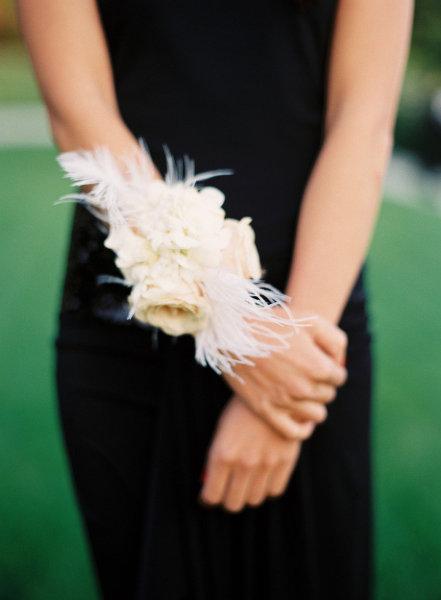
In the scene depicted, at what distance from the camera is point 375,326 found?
4.05 metres

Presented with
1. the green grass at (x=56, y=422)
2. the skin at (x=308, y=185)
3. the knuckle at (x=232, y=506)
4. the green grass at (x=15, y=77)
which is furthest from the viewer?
the green grass at (x=15, y=77)

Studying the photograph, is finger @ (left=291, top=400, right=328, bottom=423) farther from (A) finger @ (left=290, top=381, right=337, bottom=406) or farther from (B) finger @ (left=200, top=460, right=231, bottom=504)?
(B) finger @ (left=200, top=460, right=231, bottom=504)

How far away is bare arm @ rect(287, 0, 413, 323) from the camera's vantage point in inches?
42.4

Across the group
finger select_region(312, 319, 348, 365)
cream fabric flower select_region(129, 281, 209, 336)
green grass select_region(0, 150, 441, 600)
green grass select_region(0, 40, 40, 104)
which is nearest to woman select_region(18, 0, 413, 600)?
finger select_region(312, 319, 348, 365)

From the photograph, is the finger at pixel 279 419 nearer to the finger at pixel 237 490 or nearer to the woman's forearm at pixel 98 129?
the finger at pixel 237 490

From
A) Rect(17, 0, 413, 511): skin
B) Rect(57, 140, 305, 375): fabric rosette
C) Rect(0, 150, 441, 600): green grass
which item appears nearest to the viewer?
Rect(57, 140, 305, 375): fabric rosette

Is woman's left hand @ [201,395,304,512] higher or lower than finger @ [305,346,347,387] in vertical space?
lower

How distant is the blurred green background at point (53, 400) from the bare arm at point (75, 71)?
155 cm

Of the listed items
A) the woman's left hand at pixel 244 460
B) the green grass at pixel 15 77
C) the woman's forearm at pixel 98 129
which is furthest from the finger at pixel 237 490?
the green grass at pixel 15 77

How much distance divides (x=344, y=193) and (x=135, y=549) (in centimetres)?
73

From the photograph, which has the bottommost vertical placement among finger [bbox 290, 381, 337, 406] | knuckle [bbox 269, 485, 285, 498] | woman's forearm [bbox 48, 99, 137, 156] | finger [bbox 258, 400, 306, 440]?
knuckle [bbox 269, 485, 285, 498]

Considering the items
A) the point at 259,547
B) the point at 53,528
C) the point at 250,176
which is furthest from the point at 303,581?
the point at 53,528

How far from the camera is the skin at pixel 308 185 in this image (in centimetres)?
106

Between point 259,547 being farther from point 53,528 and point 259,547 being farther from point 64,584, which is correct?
point 53,528
